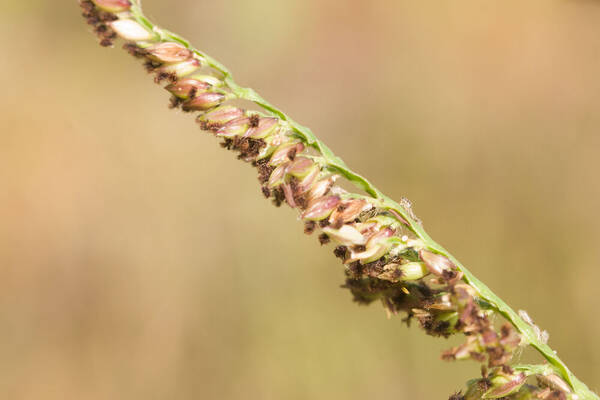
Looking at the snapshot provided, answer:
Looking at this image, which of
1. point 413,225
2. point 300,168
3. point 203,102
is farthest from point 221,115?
point 413,225

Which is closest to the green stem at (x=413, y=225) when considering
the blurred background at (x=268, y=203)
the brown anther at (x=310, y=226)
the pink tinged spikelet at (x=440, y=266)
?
the pink tinged spikelet at (x=440, y=266)

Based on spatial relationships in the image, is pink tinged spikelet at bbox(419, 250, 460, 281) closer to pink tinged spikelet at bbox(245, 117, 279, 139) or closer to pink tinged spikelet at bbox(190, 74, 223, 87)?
pink tinged spikelet at bbox(245, 117, 279, 139)

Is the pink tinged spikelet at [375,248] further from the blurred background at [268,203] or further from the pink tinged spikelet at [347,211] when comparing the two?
the blurred background at [268,203]

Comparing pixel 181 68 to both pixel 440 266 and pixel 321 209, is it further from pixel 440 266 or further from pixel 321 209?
pixel 440 266

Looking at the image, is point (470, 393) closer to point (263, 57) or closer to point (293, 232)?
point (293, 232)

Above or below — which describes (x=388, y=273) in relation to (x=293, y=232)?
below

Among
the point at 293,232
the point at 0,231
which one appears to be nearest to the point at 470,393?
the point at 293,232
